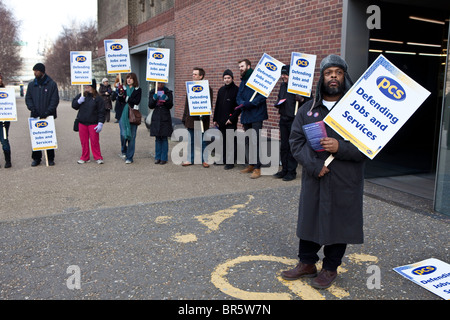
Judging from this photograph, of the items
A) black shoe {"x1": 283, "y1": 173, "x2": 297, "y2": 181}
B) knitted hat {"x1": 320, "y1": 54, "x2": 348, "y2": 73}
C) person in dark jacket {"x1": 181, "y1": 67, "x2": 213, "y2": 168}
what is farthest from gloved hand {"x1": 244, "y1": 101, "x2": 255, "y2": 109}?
knitted hat {"x1": 320, "y1": 54, "x2": 348, "y2": 73}

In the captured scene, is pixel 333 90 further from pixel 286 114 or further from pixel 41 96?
pixel 41 96

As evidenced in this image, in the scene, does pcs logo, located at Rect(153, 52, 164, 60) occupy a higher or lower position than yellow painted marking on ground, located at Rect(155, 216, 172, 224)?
higher

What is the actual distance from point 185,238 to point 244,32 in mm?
7187

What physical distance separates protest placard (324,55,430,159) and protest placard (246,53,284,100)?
13.3ft

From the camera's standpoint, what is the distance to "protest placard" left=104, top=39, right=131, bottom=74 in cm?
858

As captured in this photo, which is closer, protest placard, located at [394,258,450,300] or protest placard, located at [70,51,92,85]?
protest placard, located at [394,258,450,300]

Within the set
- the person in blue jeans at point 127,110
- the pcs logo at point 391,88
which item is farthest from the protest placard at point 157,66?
the pcs logo at point 391,88

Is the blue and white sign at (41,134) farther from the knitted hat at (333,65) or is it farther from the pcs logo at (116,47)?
the knitted hat at (333,65)

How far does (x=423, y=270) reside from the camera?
379cm

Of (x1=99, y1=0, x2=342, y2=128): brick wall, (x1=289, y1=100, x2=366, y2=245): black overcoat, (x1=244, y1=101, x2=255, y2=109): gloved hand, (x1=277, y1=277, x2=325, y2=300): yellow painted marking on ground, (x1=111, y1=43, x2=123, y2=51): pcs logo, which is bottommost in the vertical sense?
(x1=277, y1=277, x2=325, y2=300): yellow painted marking on ground

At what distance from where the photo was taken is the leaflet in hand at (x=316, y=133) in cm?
325

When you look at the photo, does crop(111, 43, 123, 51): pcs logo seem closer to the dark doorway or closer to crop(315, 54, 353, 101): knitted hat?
the dark doorway

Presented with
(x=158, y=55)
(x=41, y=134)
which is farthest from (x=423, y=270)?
(x=41, y=134)

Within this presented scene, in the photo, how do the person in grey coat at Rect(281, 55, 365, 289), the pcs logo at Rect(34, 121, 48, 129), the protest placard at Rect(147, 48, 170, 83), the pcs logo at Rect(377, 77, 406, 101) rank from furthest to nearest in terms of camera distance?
A: 1. the pcs logo at Rect(34, 121, 48, 129)
2. the protest placard at Rect(147, 48, 170, 83)
3. the person in grey coat at Rect(281, 55, 365, 289)
4. the pcs logo at Rect(377, 77, 406, 101)
